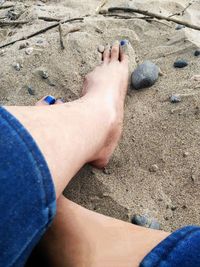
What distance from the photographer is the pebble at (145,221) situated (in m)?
1.47

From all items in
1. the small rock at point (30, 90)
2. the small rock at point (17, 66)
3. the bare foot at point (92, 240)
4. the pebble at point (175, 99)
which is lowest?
the bare foot at point (92, 240)

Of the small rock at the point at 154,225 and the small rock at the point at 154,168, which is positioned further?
the small rock at the point at 154,168

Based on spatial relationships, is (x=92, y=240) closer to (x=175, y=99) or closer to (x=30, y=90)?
(x=175, y=99)

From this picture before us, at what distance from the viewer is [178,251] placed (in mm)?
1042

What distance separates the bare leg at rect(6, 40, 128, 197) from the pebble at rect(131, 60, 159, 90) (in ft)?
0.20

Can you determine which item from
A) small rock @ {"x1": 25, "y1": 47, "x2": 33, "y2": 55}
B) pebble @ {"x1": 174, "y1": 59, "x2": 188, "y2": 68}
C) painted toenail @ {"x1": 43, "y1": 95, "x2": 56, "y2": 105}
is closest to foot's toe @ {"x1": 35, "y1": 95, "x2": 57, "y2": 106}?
painted toenail @ {"x1": 43, "y1": 95, "x2": 56, "y2": 105}

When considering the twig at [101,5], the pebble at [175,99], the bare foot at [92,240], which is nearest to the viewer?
the bare foot at [92,240]

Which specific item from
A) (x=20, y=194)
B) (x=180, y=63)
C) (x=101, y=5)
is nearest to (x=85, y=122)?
(x=20, y=194)

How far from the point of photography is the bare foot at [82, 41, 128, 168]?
1720 millimetres

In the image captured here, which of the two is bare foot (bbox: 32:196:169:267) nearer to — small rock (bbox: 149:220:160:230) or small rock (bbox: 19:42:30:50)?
small rock (bbox: 149:220:160:230)

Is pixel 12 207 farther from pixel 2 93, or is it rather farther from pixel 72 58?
pixel 72 58

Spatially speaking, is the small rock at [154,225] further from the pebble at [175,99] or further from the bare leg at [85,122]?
the pebble at [175,99]

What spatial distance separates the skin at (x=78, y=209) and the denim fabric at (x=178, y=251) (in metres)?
0.05

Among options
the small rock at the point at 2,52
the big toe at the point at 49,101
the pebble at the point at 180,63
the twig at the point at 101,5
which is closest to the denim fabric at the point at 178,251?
the big toe at the point at 49,101
